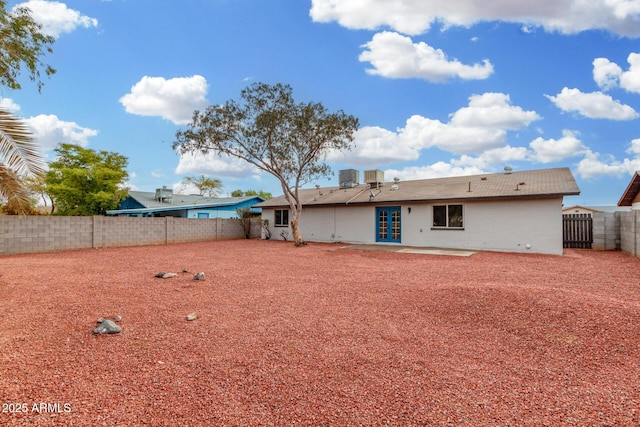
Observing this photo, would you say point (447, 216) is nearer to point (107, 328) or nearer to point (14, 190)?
point (107, 328)

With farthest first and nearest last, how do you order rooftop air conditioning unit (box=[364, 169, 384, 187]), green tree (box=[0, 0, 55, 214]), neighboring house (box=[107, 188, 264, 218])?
neighboring house (box=[107, 188, 264, 218]), rooftop air conditioning unit (box=[364, 169, 384, 187]), green tree (box=[0, 0, 55, 214])

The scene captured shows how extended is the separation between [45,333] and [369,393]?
398cm

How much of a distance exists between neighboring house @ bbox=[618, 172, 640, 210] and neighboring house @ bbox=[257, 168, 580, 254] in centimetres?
442

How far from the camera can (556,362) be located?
10.8 ft

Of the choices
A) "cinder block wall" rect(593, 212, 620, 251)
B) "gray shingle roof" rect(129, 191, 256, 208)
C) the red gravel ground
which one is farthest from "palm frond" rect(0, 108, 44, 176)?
"gray shingle roof" rect(129, 191, 256, 208)

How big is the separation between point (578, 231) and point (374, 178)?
985 cm

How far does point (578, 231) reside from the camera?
14383mm

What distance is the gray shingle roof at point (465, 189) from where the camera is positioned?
1234 centimetres

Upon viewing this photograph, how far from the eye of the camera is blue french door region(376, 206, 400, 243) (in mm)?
15664

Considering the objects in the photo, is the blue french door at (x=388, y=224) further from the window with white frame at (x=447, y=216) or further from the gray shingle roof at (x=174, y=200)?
the gray shingle roof at (x=174, y=200)

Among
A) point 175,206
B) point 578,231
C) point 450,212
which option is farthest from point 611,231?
point 175,206

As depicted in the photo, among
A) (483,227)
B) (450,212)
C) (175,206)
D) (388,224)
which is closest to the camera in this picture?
(483,227)

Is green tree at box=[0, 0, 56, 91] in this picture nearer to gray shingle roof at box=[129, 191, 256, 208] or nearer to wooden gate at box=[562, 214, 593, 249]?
gray shingle roof at box=[129, 191, 256, 208]

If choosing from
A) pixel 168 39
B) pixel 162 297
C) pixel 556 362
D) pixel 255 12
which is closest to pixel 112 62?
pixel 168 39
